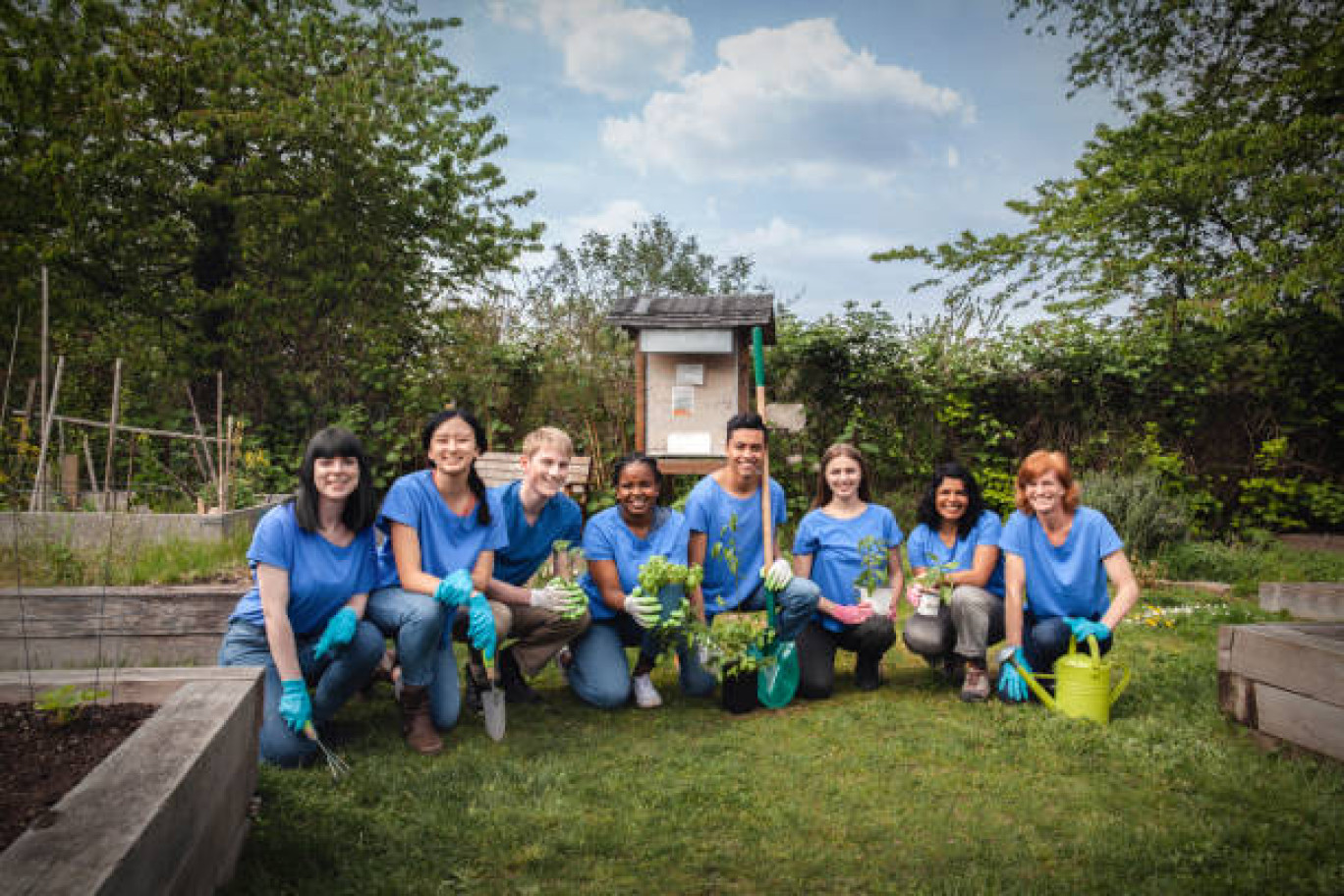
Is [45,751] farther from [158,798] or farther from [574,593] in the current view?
[574,593]

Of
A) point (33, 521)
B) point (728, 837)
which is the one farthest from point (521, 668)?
point (33, 521)

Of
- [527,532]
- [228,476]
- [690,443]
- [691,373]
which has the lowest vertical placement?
[527,532]

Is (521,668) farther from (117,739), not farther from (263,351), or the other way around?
(263,351)

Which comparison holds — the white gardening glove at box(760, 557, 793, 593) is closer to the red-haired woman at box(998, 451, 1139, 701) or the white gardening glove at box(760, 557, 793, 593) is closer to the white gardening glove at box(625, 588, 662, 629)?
the white gardening glove at box(625, 588, 662, 629)

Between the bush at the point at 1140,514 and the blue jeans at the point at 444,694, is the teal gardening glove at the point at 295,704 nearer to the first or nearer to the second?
the blue jeans at the point at 444,694

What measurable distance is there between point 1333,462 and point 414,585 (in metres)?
8.21

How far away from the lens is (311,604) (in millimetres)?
2650

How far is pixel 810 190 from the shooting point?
25.5 feet

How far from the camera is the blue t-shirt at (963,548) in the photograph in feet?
11.5

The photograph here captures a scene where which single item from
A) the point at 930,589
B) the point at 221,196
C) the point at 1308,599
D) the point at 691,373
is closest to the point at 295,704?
the point at 930,589

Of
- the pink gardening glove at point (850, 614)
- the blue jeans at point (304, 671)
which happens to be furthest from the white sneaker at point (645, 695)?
the blue jeans at point (304, 671)

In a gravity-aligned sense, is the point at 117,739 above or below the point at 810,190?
below

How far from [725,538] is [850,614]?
632 mm

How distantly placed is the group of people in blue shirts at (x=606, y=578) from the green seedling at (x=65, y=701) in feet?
1.84
